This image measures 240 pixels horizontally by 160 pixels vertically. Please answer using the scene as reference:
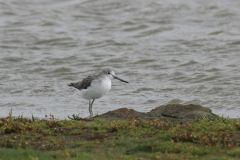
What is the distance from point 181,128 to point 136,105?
5259mm

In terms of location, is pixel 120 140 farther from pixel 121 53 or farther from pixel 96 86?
pixel 121 53

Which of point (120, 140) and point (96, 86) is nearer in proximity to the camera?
point (120, 140)

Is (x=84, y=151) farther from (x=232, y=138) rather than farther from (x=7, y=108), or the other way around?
(x=7, y=108)

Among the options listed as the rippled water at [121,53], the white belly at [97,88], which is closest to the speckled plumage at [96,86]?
the white belly at [97,88]

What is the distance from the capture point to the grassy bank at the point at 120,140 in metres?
6.75

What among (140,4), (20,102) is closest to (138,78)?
(20,102)

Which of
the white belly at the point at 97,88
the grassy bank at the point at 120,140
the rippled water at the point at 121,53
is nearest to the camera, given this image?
the grassy bank at the point at 120,140

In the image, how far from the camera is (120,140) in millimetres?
7480

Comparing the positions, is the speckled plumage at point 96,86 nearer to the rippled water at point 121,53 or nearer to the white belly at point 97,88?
the white belly at point 97,88

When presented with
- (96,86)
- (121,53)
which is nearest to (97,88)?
(96,86)

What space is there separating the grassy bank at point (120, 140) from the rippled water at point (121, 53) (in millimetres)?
3779

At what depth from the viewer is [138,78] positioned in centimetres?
1612

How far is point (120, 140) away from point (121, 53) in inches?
470

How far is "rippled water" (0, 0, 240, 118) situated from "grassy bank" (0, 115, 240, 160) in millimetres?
3779
